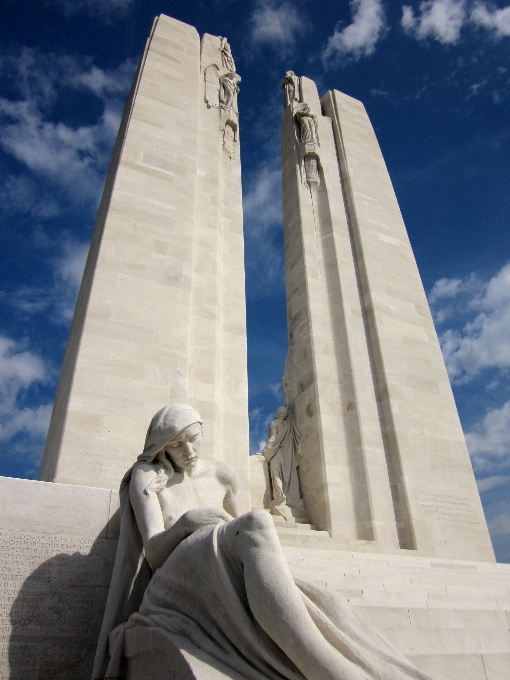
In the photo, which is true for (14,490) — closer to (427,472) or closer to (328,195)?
(427,472)

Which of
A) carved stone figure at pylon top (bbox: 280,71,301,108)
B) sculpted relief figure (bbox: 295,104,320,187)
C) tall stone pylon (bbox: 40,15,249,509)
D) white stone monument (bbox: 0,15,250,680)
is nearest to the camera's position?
white stone monument (bbox: 0,15,250,680)

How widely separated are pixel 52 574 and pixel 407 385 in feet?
22.2

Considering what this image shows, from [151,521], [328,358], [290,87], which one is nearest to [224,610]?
[151,521]

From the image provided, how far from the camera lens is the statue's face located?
11.9ft

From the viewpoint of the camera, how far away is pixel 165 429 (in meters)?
3.60

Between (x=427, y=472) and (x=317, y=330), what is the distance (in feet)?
9.68

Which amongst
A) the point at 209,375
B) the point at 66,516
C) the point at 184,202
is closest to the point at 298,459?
the point at 209,375

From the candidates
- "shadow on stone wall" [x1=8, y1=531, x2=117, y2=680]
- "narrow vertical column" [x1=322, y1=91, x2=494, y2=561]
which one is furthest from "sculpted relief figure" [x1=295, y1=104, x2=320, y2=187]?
"shadow on stone wall" [x1=8, y1=531, x2=117, y2=680]

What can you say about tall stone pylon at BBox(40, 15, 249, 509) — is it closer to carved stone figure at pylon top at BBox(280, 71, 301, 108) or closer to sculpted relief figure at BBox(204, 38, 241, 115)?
sculpted relief figure at BBox(204, 38, 241, 115)

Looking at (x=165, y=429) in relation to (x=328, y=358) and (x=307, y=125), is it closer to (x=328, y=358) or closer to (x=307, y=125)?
(x=328, y=358)

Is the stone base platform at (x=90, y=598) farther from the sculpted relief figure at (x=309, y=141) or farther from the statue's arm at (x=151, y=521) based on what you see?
the sculpted relief figure at (x=309, y=141)

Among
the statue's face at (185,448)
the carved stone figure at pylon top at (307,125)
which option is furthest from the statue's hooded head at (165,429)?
the carved stone figure at pylon top at (307,125)

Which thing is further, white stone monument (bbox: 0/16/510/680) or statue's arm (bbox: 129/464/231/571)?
white stone monument (bbox: 0/16/510/680)

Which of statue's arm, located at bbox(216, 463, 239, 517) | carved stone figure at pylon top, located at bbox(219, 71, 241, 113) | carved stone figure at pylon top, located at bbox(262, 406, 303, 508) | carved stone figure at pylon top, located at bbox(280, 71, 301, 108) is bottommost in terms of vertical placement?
statue's arm, located at bbox(216, 463, 239, 517)
